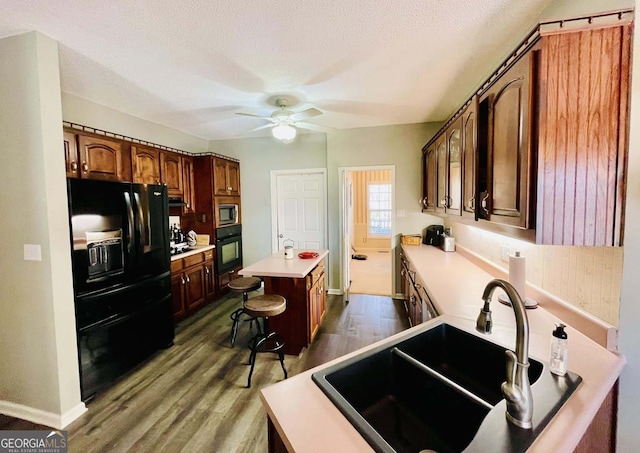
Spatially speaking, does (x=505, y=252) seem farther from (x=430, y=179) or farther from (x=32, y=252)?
(x=32, y=252)

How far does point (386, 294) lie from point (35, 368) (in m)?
4.03

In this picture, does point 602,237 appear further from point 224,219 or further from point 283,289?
point 224,219

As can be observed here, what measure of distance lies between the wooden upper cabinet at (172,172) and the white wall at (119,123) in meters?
0.48

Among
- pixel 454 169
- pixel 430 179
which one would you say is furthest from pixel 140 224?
pixel 430 179

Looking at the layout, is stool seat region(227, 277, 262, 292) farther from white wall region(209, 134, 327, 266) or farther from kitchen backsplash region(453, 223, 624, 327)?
kitchen backsplash region(453, 223, 624, 327)

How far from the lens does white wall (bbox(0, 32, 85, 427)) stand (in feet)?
5.91

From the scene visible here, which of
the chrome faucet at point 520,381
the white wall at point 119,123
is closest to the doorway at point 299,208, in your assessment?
the white wall at point 119,123

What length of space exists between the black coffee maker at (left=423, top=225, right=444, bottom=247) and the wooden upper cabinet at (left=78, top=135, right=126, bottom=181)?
3.88m

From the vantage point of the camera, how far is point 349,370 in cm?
108

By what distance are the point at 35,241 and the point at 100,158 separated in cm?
118

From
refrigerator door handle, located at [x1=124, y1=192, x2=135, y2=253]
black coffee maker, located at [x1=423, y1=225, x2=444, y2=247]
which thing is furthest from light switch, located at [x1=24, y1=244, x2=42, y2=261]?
black coffee maker, located at [x1=423, y1=225, x2=444, y2=247]

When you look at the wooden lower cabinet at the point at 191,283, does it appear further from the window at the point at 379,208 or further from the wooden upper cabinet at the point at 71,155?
the window at the point at 379,208

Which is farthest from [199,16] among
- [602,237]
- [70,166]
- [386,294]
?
[386,294]

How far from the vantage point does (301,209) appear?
4777 mm
